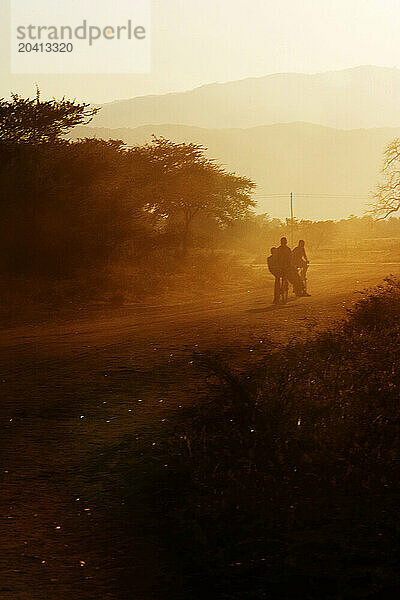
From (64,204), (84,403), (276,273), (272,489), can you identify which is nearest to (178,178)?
(64,204)

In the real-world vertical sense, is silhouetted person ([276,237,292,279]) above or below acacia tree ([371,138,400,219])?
below

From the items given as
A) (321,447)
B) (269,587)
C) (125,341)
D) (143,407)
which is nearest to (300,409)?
(321,447)

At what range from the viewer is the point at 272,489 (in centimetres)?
615

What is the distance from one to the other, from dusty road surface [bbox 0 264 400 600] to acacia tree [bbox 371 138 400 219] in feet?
88.4

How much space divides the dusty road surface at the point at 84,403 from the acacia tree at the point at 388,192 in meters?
27.0

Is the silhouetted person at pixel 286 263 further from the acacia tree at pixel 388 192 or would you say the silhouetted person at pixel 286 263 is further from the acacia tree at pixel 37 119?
the acacia tree at pixel 388 192

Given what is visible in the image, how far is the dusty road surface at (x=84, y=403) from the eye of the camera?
4.97 m

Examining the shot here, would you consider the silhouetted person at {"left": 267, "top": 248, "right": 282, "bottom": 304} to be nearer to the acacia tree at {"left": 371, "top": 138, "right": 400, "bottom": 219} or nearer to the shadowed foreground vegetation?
the shadowed foreground vegetation

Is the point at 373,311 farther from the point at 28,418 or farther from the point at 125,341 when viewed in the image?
the point at 28,418

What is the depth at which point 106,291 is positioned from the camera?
927 inches

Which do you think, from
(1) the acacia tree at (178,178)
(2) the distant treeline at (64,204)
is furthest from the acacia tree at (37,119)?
(1) the acacia tree at (178,178)

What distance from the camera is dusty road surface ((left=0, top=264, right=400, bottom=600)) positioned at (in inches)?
196

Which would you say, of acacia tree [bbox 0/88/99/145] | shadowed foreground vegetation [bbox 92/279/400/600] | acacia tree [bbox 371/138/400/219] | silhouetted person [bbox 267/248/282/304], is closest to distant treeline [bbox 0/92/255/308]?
acacia tree [bbox 0/88/99/145]

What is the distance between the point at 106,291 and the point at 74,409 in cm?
1475
